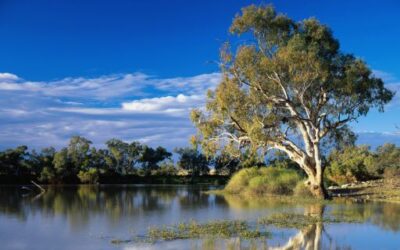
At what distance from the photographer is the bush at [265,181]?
34500 mm

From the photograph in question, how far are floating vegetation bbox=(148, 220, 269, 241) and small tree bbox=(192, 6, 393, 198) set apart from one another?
13.5 metres

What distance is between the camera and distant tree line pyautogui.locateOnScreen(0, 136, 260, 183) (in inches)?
2598

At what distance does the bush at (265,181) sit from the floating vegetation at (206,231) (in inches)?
706

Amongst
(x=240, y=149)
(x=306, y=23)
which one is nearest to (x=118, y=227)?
(x=240, y=149)

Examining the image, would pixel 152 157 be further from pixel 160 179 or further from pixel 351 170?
pixel 351 170

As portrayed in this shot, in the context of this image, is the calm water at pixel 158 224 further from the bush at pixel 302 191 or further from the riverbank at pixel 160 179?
the riverbank at pixel 160 179

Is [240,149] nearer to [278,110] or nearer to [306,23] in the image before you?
[278,110]

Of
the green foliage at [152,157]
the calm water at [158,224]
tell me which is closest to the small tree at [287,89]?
the calm water at [158,224]

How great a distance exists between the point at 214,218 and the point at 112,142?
5927 centimetres

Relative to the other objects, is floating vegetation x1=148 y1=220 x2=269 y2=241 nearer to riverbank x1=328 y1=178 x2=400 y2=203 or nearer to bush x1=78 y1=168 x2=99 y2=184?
riverbank x1=328 y1=178 x2=400 y2=203

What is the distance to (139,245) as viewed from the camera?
1273cm

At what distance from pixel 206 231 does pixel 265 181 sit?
20.9 meters

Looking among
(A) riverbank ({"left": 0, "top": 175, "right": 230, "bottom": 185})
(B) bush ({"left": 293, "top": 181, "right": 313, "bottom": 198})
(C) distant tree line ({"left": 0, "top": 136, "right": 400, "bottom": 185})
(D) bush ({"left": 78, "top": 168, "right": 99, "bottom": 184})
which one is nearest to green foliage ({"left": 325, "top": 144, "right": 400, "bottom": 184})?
(C) distant tree line ({"left": 0, "top": 136, "right": 400, "bottom": 185})

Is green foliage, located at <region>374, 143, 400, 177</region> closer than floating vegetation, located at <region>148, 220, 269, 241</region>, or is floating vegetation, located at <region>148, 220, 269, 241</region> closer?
floating vegetation, located at <region>148, 220, 269, 241</region>
